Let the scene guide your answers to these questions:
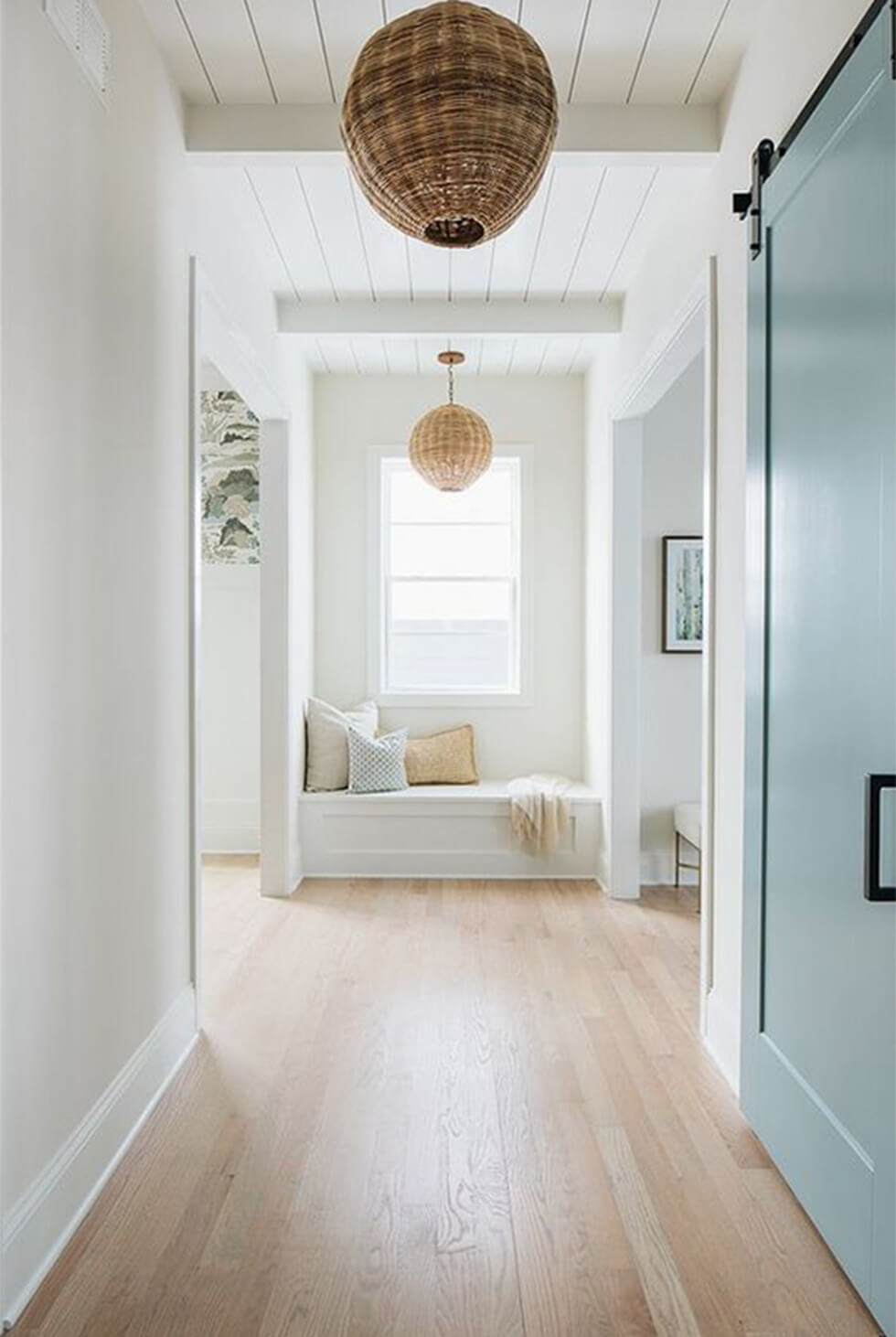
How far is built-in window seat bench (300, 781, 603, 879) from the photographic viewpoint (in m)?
5.59

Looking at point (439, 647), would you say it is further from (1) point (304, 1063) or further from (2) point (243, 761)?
(1) point (304, 1063)

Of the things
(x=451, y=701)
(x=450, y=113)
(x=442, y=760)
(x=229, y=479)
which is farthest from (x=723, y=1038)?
(x=229, y=479)

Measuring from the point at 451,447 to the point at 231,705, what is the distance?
7.07 ft

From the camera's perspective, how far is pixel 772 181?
252 centimetres

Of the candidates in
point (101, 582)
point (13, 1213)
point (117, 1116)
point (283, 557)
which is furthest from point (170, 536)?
point (283, 557)

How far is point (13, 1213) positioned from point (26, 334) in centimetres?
Result: 159

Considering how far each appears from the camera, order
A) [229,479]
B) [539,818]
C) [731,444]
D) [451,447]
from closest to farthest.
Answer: [731,444] → [451,447] → [539,818] → [229,479]

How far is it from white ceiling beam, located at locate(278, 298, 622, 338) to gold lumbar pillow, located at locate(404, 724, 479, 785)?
2.28 metres

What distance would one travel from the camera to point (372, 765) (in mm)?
5664

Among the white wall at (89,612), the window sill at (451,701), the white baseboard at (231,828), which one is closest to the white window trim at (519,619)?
the window sill at (451,701)

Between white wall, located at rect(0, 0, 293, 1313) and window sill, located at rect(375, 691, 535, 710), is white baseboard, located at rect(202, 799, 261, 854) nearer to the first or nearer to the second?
window sill, located at rect(375, 691, 535, 710)

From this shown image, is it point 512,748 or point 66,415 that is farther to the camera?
point 512,748

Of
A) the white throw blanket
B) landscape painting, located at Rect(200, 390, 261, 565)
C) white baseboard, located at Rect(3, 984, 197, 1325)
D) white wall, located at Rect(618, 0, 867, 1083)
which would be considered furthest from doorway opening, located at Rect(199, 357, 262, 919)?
white wall, located at Rect(618, 0, 867, 1083)

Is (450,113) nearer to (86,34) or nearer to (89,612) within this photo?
(86,34)
